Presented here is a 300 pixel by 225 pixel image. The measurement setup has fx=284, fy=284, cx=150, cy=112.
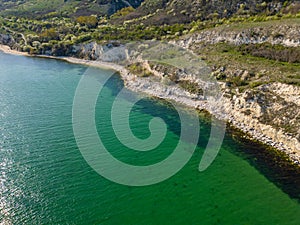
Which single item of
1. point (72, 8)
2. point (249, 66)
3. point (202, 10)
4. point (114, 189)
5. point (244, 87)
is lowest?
point (114, 189)

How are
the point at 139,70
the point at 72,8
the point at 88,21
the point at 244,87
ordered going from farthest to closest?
the point at 72,8, the point at 88,21, the point at 139,70, the point at 244,87

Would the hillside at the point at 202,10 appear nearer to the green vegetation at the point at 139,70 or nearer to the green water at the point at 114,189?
the green vegetation at the point at 139,70

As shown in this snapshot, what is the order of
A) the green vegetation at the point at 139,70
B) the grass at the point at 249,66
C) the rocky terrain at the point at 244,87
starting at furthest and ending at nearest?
the green vegetation at the point at 139,70 → the grass at the point at 249,66 → the rocky terrain at the point at 244,87

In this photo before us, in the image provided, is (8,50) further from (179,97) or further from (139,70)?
(179,97)

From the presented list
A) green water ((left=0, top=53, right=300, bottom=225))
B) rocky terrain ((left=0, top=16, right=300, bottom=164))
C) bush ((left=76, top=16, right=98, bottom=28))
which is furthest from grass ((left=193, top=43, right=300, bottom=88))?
bush ((left=76, top=16, right=98, bottom=28))

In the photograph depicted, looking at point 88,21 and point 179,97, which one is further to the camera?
point 88,21

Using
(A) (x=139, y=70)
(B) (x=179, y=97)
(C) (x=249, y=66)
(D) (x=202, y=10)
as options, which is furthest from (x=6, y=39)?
(C) (x=249, y=66)

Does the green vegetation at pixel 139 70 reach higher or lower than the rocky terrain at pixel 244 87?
lower

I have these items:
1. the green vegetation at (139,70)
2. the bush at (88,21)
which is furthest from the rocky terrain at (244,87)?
the bush at (88,21)

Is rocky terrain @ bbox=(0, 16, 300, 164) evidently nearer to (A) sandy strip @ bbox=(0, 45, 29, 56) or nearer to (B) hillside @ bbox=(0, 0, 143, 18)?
(A) sandy strip @ bbox=(0, 45, 29, 56)

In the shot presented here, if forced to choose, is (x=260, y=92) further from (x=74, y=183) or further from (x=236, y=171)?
(x=74, y=183)
